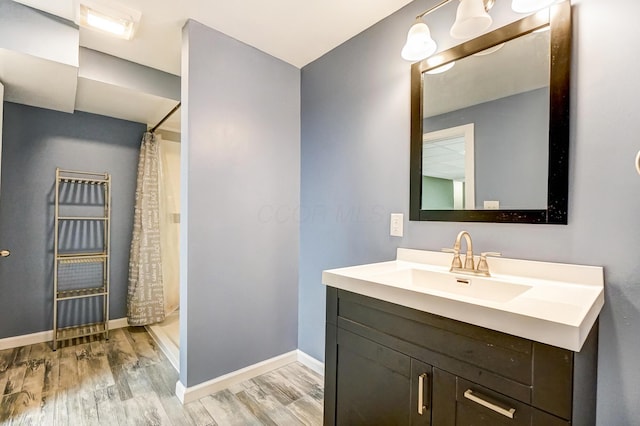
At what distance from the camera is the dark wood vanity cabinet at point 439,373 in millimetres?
724

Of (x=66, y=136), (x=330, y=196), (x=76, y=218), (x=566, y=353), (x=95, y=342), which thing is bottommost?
(x=95, y=342)

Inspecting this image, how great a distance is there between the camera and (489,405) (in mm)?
801

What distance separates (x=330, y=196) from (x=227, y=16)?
4.13 feet

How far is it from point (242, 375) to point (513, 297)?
68.3 inches

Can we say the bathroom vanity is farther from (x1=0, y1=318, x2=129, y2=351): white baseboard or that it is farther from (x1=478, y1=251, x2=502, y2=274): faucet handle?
(x1=0, y1=318, x2=129, y2=351): white baseboard

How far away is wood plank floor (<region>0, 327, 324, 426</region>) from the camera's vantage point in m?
1.63

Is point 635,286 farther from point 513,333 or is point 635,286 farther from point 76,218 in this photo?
point 76,218

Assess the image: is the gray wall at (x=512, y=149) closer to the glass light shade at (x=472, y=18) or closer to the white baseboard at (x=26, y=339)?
the glass light shade at (x=472, y=18)

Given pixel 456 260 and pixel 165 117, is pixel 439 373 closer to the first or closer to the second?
pixel 456 260

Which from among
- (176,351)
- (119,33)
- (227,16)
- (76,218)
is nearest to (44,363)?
(176,351)

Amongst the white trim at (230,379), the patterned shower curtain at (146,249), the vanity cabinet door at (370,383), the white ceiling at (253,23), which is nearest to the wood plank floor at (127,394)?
the white trim at (230,379)

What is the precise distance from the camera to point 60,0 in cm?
162

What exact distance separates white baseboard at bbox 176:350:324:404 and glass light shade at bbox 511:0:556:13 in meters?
2.23

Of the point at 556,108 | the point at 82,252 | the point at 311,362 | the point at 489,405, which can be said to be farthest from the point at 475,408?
the point at 82,252
